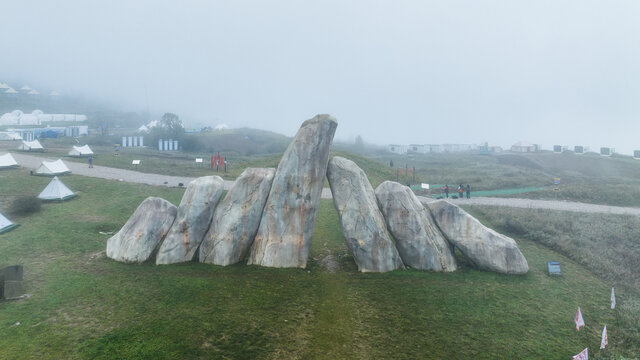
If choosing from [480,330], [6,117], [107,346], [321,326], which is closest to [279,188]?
[321,326]

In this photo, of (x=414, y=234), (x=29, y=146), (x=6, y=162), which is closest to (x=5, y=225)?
(x=6, y=162)

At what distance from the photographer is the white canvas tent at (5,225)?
17969 millimetres

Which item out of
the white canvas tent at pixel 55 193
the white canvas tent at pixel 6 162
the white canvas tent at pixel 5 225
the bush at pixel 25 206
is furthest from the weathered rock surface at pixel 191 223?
the white canvas tent at pixel 6 162

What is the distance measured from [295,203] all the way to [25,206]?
59.1 ft

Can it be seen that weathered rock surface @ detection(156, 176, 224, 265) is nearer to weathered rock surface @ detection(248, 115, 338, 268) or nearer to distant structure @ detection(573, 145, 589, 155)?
weathered rock surface @ detection(248, 115, 338, 268)

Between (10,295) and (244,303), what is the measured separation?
780 cm

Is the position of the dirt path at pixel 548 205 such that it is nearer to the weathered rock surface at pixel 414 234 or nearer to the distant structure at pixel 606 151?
the weathered rock surface at pixel 414 234

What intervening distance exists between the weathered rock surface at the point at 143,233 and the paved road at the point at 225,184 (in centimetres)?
1537

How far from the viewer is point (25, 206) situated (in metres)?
20.9

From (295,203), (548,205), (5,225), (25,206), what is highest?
(295,203)

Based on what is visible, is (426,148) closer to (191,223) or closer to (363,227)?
(363,227)

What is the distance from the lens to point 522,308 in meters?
11.7

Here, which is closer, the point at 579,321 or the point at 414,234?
the point at 579,321

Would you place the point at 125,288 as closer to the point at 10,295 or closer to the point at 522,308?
the point at 10,295
